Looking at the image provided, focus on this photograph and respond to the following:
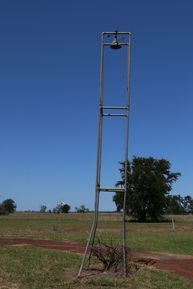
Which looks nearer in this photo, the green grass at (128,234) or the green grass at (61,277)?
the green grass at (61,277)

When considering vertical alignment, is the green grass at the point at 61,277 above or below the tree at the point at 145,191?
below

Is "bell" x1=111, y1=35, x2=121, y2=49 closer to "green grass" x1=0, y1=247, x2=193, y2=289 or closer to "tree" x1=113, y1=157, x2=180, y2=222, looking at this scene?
"green grass" x1=0, y1=247, x2=193, y2=289

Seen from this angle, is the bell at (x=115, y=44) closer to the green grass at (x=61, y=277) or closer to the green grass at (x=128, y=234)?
the green grass at (x=61, y=277)

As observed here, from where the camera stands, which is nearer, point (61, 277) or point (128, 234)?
point (61, 277)

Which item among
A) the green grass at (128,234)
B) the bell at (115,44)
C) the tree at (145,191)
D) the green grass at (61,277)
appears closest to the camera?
the green grass at (61,277)

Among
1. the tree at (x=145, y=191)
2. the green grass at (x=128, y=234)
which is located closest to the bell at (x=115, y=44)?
the green grass at (x=128, y=234)

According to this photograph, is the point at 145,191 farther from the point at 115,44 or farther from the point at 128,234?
the point at 115,44

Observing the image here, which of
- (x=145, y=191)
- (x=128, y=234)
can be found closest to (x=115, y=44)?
(x=128, y=234)

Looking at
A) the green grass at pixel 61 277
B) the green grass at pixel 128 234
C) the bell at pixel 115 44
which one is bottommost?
the green grass at pixel 61 277

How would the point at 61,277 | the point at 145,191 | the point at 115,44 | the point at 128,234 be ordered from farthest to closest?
the point at 145,191, the point at 128,234, the point at 115,44, the point at 61,277

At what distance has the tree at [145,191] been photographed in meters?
86.5

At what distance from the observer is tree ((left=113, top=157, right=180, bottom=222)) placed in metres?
86.5

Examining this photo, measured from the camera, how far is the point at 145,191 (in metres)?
87.4

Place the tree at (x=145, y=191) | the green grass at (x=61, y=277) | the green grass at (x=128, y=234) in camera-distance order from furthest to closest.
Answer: the tree at (x=145, y=191) < the green grass at (x=128, y=234) < the green grass at (x=61, y=277)
